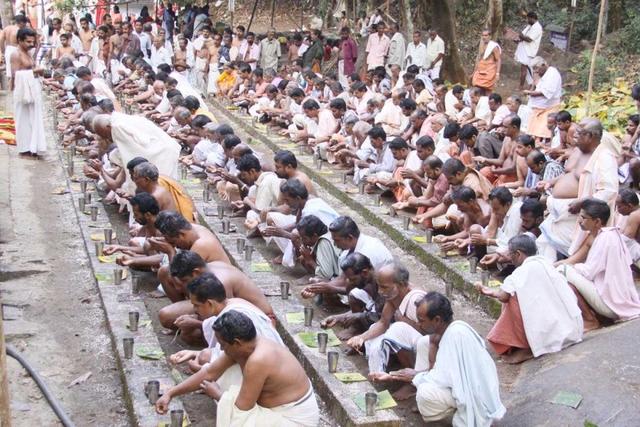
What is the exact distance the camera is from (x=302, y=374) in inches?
195

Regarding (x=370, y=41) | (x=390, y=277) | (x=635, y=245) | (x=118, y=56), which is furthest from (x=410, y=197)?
(x=118, y=56)

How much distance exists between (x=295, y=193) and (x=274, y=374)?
12.0ft

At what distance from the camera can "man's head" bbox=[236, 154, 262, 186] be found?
30.3 ft

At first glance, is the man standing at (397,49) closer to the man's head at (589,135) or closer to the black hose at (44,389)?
the man's head at (589,135)

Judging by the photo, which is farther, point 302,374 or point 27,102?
point 27,102

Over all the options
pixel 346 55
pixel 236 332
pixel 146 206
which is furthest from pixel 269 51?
pixel 236 332

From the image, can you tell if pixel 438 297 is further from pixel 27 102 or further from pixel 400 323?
pixel 27 102

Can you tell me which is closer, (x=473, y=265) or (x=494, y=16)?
(x=473, y=265)

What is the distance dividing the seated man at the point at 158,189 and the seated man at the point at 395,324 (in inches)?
104

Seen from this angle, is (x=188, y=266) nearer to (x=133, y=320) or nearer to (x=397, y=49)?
(x=133, y=320)

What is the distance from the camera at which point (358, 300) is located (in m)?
6.84

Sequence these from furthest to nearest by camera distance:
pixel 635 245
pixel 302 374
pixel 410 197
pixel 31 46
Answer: pixel 31 46 < pixel 410 197 < pixel 635 245 < pixel 302 374

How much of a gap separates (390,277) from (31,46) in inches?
285

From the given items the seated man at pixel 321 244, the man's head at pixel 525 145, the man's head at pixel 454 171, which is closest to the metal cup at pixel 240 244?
the seated man at pixel 321 244
